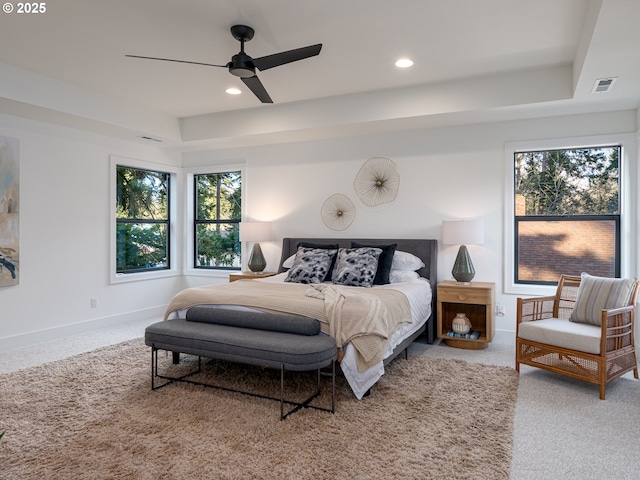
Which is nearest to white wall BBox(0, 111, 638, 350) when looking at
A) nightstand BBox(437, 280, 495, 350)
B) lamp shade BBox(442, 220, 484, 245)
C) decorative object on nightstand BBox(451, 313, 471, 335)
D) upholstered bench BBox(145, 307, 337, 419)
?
nightstand BBox(437, 280, 495, 350)

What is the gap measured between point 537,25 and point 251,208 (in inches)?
157

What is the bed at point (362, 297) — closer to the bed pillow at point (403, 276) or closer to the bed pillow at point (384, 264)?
→ the bed pillow at point (403, 276)

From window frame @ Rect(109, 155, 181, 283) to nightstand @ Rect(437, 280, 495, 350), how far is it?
3857 millimetres

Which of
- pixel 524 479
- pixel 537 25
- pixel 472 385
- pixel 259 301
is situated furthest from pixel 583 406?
pixel 537 25

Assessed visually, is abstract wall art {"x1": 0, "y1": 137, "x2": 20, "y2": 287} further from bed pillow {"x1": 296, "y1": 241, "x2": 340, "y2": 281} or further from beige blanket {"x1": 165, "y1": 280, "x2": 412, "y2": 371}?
bed pillow {"x1": 296, "y1": 241, "x2": 340, "y2": 281}

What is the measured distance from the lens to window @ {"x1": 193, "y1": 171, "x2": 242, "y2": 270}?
20.6 feet

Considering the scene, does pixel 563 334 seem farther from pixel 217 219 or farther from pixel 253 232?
pixel 217 219

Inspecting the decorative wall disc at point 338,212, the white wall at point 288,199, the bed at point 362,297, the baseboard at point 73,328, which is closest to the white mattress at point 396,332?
the bed at point 362,297

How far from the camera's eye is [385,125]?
474 centimetres

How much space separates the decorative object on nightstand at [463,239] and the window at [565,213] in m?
0.53

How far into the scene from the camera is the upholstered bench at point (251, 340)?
2.72 metres

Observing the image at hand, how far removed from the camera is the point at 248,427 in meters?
2.56

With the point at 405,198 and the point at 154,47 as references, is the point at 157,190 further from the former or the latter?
the point at 405,198

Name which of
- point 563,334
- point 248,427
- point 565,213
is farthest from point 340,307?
point 565,213
